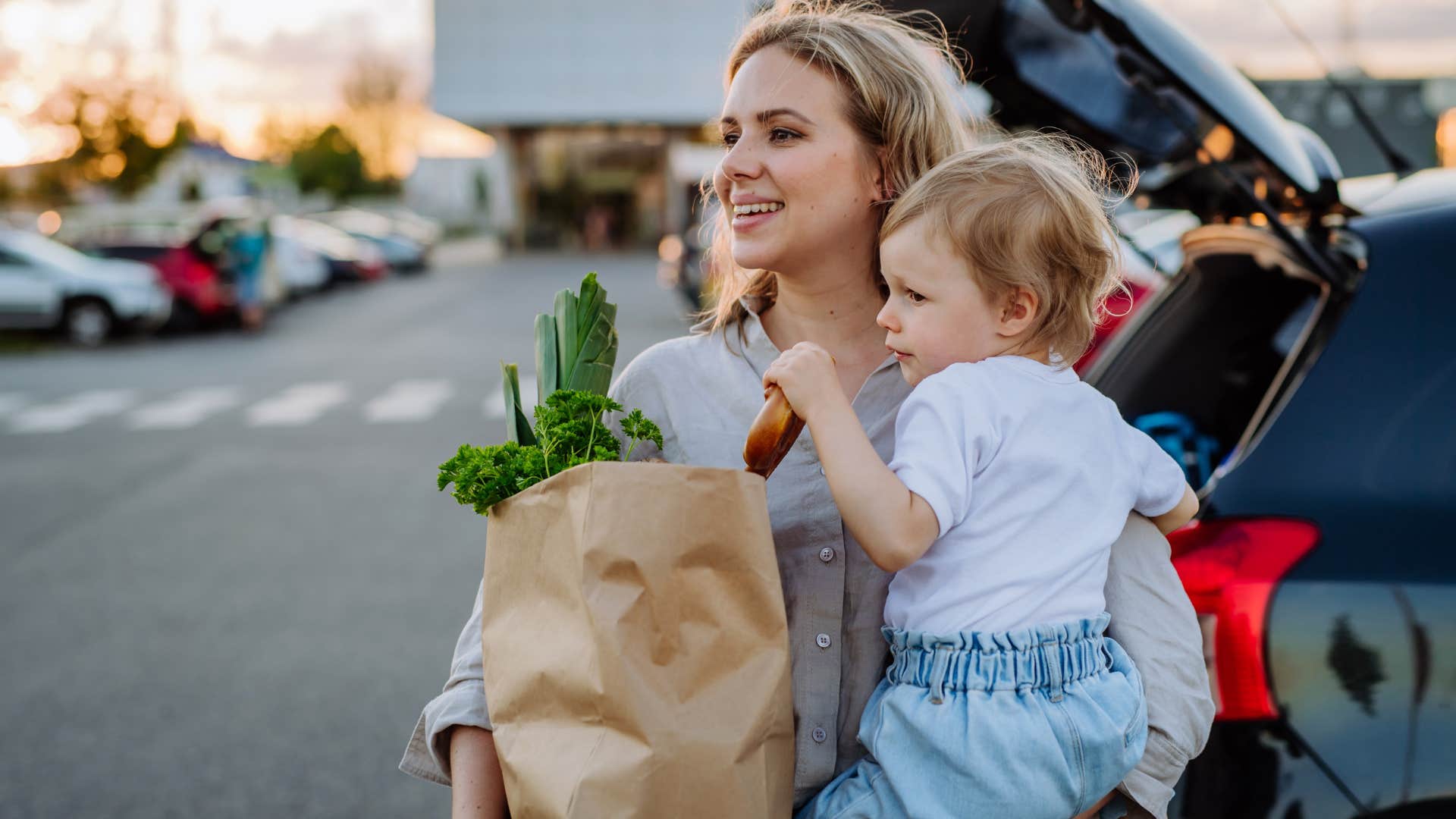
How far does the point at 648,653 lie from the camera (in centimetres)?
136

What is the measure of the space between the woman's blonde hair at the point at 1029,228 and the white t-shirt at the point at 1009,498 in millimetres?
93

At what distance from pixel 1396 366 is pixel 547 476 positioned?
1.44 metres

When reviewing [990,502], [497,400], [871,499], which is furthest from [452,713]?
[497,400]

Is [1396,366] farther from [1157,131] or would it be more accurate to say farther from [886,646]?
[886,646]

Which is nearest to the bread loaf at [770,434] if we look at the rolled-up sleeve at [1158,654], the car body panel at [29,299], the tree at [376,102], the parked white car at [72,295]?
the rolled-up sleeve at [1158,654]

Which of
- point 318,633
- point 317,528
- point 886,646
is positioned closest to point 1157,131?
point 886,646

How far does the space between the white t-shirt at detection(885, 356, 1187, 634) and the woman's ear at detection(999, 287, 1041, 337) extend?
0.04 metres

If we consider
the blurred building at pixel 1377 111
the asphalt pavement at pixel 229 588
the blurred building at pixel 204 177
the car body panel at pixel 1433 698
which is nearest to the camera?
the car body panel at pixel 1433 698

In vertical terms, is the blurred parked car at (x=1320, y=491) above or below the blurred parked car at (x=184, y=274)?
above

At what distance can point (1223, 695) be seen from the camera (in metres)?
1.90

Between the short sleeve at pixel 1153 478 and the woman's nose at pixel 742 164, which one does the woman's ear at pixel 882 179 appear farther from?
the short sleeve at pixel 1153 478

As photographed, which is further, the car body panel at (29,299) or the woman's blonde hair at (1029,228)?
the car body panel at (29,299)

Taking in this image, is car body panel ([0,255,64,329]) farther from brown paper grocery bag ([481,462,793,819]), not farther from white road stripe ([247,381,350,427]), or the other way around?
brown paper grocery bag ([481,462,793,819])

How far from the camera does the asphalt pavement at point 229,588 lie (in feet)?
13.2
